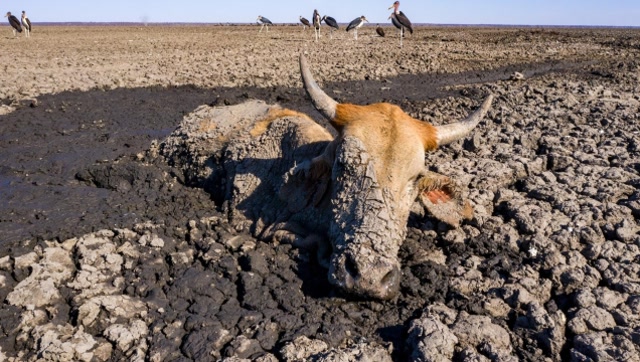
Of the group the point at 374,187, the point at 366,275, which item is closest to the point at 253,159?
the point at 374,187

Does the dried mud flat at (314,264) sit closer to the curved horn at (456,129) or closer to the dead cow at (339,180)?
the dead cow at (339,180)

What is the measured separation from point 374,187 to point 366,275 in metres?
0.73

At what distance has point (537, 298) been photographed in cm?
376

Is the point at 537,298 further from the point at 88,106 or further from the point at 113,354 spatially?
the point at 88,106

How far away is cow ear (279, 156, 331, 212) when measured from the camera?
171 inches

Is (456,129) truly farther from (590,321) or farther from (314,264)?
(590,321)

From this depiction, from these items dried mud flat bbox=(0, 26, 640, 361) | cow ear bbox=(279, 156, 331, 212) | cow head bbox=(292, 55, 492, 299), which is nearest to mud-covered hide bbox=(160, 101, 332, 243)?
cow ear bbox=(279, 156, 331, 212)

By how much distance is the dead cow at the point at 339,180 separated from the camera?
358cm

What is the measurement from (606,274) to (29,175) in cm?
640

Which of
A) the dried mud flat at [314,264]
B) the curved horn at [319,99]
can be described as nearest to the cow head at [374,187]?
the curved horn at [319,99]

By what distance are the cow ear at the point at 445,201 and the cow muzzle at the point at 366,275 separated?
1.10 m

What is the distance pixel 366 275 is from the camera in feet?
11.1

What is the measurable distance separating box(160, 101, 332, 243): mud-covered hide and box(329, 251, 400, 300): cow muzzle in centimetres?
91

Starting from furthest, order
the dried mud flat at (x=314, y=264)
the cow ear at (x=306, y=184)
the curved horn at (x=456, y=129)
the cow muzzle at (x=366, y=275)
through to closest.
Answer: the curved horn at (x=456, y=129)
the cow ear at (x=306, y=184)
the cow muzzle at (x=366, y=275)
the dried mud flat at (x=314, y=264)
